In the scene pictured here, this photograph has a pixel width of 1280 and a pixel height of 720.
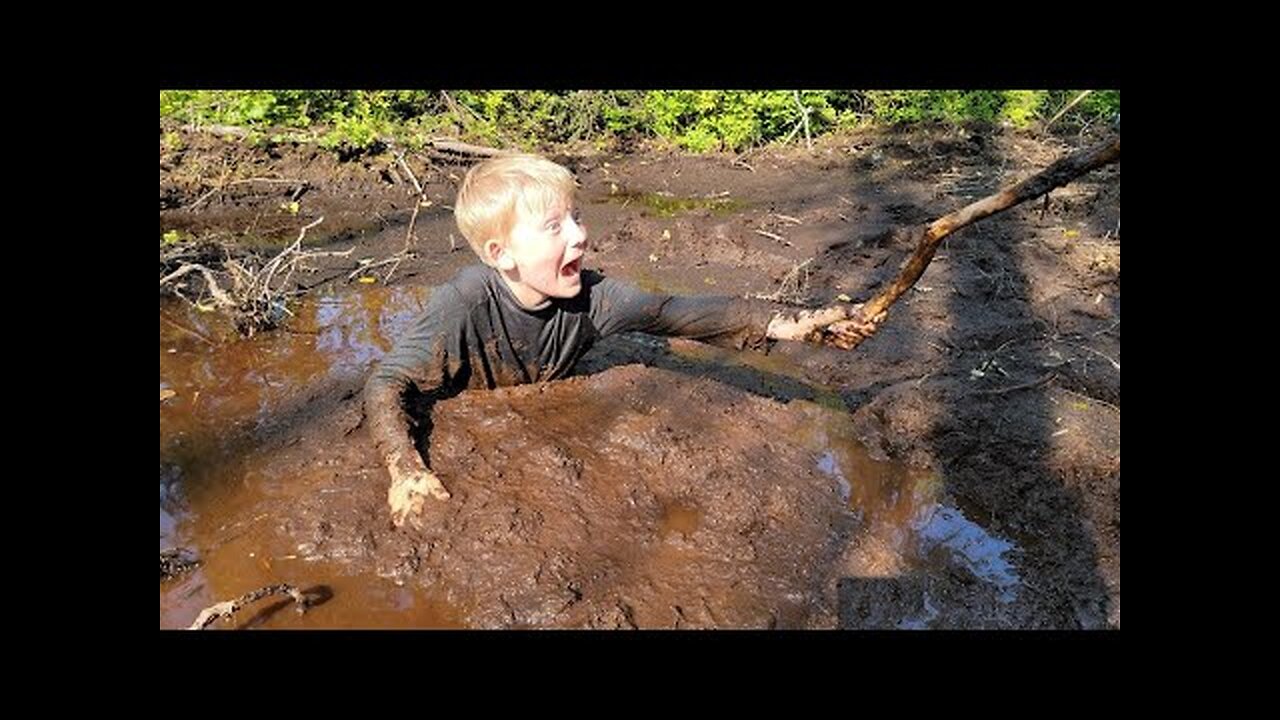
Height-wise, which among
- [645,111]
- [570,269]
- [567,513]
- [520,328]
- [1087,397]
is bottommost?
[567,513]

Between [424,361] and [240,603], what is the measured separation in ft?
3.90

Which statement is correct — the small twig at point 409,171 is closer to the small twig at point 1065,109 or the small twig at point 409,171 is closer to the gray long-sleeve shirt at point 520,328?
the gray long-sleeve shirt at point 520,328

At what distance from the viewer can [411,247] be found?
648cm

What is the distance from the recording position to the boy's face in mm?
3270

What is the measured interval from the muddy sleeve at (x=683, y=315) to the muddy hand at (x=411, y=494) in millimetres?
1106

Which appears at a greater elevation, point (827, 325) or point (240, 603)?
point (827, 325)

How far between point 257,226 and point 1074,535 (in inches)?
257

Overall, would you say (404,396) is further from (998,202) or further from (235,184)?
(235,184)

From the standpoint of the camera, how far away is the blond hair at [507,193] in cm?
326

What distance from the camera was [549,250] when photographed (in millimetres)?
3301

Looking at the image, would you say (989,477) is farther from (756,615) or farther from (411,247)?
(411,247)

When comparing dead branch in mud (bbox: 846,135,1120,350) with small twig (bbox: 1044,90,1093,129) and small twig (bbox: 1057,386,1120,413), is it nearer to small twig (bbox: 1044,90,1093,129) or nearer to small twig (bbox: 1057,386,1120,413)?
small twig (bbox: 1057,386,1120,413)

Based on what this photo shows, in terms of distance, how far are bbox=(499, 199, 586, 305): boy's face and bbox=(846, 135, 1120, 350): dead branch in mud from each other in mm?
1203

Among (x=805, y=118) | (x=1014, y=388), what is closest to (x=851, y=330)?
(x=1014, y=388)
